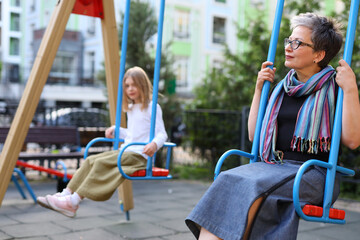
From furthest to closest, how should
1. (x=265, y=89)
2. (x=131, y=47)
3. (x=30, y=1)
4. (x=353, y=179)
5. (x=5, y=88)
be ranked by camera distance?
(x=30, y=1), (x=5, y=88), (x=131, y=47), (x=353, y=179), (x=265, y=89)

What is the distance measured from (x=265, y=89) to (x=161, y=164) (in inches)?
240

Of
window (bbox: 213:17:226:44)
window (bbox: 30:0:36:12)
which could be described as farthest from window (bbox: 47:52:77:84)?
window (bbox: 213:17:226:44)

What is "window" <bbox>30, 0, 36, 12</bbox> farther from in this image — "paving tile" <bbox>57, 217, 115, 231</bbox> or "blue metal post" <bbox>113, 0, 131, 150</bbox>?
"blue metal post" <bbox>113, 0, 131, 150</bbox>

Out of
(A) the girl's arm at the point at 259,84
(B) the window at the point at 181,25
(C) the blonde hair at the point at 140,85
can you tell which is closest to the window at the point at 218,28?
(B) the window at the point at 181,25

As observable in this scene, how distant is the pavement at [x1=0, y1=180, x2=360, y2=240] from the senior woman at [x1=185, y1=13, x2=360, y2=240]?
1807 mm

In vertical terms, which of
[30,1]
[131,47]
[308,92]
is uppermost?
[30,1]

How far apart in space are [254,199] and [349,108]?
2.18 feet

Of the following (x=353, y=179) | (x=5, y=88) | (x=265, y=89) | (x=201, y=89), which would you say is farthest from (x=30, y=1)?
(x=265, y=89)

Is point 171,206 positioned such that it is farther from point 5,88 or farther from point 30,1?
point 30,1

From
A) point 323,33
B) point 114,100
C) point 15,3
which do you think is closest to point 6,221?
point 114,100

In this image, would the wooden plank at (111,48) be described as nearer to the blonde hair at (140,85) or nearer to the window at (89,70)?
the blonde hair at (140,85)

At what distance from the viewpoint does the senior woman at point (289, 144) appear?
215cm

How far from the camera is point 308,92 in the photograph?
244cm

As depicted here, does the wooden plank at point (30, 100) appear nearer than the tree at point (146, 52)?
Yes
